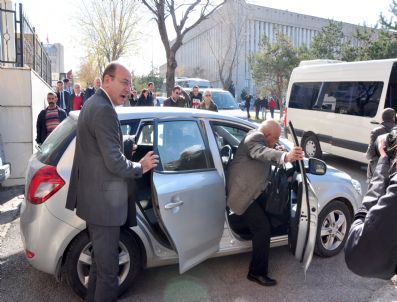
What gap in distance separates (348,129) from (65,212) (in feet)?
24.9

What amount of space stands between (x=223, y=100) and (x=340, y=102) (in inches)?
159

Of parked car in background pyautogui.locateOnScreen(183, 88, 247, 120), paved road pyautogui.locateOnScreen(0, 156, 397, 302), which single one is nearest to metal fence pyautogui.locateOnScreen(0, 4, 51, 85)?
parked car in background pyautogui.locateOnScreen(183, 88, 247, 120)

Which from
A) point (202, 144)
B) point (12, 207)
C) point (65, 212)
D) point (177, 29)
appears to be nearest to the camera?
point (65, 212)

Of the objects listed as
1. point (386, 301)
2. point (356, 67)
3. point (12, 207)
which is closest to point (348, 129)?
point (356, 67)

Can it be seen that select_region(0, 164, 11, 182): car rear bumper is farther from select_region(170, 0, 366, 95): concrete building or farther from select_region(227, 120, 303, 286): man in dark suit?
select_region(170, 0, 366, 95): concrete building

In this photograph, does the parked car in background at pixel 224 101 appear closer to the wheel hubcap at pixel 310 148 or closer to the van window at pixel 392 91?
the wheel hubcap at pixel 310 148

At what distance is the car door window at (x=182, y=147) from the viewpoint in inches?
133

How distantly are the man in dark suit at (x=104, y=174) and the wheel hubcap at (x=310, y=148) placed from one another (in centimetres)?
830

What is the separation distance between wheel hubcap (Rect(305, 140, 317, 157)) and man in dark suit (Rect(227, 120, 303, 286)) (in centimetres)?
702

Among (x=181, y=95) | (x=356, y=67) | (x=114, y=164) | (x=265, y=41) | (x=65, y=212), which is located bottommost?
(x=65, y=212)

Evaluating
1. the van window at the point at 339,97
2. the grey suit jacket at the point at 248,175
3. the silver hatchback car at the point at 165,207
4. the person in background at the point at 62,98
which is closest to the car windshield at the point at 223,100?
the van window at the point at 339,97

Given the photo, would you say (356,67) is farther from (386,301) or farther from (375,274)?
(375,274)

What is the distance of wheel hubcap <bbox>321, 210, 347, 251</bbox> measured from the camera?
13.7 ft

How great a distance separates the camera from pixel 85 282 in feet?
10.4
